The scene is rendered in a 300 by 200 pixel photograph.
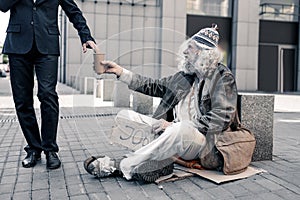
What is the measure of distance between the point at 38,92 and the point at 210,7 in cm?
1898

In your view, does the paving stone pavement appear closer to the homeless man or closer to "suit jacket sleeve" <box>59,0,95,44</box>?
the homeless man

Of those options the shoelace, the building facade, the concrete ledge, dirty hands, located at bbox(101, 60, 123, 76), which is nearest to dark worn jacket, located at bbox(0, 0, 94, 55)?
dirty hands, located at bbox(101, 60, 123, 76)

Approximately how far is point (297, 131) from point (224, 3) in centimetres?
1609

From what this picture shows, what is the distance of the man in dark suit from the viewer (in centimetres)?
348

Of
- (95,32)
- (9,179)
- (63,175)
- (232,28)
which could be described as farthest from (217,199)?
(232,28)

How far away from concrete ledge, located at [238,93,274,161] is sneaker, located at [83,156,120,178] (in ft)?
5.26

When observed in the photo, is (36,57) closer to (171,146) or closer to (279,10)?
(171,146)

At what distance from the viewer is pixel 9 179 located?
3.43 meters

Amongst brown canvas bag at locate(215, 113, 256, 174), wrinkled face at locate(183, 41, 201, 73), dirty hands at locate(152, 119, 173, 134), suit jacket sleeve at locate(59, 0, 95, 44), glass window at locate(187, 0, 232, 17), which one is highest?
glass window at locate(187, 0, 232, 17)

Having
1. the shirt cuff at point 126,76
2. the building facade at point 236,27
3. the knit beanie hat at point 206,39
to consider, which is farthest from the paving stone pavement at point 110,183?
the building facade at point 236,27

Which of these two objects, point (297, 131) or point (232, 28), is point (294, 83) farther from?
point (297, 131)

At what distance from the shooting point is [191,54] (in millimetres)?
3289

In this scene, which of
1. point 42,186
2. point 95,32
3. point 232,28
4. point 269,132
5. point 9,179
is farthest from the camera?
point 232,28

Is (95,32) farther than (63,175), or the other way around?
(95,32)
